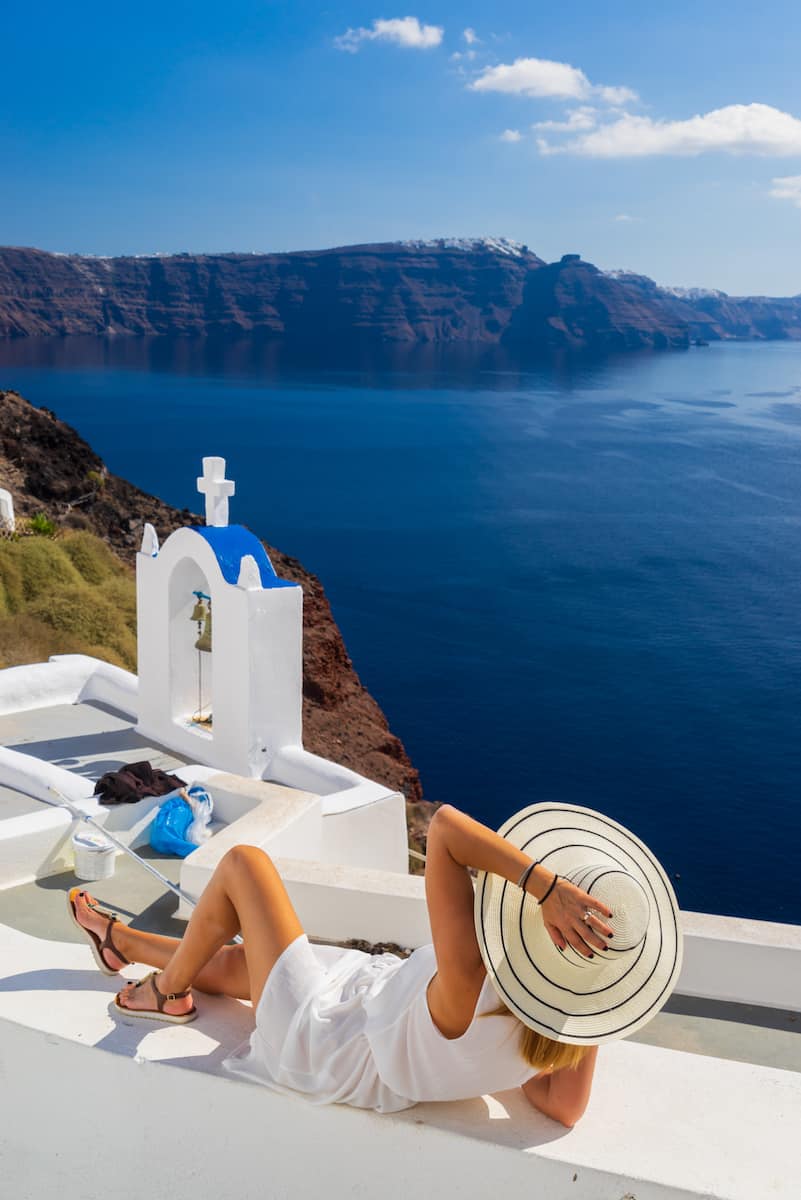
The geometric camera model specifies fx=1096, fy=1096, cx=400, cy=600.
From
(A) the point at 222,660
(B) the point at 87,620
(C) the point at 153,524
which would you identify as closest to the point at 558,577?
(C) the point at 153,524

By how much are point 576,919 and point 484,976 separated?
0.31 meters

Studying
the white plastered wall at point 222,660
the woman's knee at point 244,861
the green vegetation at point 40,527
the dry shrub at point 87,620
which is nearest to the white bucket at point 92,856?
the white plastered wall at point 222,660

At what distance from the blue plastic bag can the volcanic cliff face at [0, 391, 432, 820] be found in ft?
53.9

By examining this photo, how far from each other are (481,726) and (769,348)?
176 m

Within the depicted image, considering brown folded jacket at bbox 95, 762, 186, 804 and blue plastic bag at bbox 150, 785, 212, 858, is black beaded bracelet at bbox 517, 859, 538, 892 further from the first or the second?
brown folded jacket at bbox 95, 762, 186, 804

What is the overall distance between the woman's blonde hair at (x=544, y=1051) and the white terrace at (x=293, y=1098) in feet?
0.49

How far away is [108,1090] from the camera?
283 cm

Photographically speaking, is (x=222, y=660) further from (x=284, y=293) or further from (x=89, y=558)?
(x=284, y=293)

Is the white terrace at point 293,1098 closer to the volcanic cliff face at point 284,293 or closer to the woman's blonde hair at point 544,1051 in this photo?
the woman's blonde hair at point 544,1051

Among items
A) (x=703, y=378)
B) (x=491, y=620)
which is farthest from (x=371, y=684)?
(x=703, y=378)

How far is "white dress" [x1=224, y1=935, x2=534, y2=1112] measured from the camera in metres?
2.49

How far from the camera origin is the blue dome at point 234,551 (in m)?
6.82

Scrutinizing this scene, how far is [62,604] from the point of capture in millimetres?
19969

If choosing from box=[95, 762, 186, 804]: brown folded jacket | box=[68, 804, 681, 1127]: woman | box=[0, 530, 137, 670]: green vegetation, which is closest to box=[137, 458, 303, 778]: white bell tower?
box=[95, 762, 186, 804]: brown folded jacket
